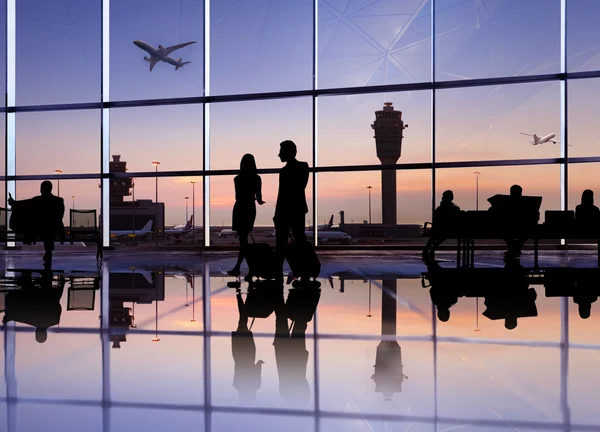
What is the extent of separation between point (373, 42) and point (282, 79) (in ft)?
7.85

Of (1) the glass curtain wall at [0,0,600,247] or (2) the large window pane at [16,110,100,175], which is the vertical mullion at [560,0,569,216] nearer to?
(1) the glass curtain wall at [0,0,600,247]

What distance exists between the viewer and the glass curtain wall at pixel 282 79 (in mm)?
10875

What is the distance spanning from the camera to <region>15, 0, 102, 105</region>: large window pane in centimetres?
1240

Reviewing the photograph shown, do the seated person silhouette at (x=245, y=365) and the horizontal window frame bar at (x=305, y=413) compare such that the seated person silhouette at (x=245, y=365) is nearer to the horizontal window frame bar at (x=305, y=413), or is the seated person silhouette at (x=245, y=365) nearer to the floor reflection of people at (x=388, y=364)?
the horizontal window frame bar at (x=305, y=413)

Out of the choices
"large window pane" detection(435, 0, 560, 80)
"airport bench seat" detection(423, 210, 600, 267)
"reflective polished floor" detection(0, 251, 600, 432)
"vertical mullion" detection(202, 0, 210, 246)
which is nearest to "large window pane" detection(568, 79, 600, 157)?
"large window pane" detection(435, 0, 560, 80)

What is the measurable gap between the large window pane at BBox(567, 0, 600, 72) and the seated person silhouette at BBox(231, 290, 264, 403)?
10.1 m

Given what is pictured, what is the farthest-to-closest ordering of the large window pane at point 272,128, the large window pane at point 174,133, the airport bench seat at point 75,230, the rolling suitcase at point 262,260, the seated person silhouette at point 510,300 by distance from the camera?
the large window pane at point 174,133 < the large window pane at point 272,128 < the airport bench seat at point 75,230 < the rolling suitcase at point 262,260 < the seated person silhouette at point 510,300

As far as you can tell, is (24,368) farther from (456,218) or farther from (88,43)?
(88,43)

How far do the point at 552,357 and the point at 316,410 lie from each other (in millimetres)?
1175

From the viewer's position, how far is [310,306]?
3668mm

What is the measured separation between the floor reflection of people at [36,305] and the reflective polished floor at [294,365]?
0.07 feet

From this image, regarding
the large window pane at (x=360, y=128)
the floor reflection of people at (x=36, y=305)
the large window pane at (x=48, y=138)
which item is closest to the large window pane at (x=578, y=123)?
the large window pane at (x=360, y=128)

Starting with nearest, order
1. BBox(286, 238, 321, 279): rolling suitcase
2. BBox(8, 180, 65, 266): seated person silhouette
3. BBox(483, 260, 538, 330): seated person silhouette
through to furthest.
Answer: BBox(483, 260, 538, 330): seated person silhouette, BBox(286, 238, 321, 279): rolling suitcase, BBox(8, 180, 65, 266): seated person silhouette

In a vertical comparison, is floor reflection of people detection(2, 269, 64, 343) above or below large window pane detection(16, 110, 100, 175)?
below
